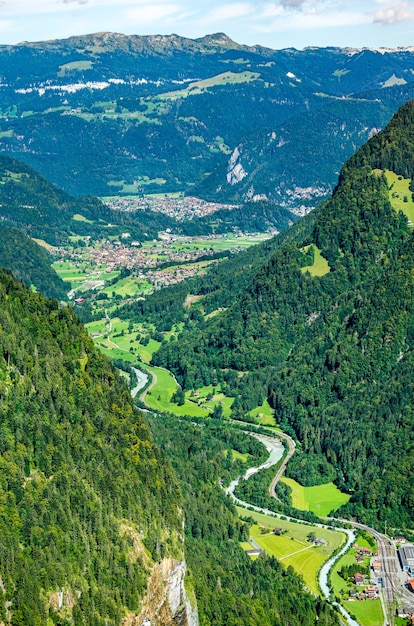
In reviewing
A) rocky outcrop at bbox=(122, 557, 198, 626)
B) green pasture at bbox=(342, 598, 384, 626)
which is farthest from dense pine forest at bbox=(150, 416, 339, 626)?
rocky outcrop at bbox=(122, 557, 198, 626)

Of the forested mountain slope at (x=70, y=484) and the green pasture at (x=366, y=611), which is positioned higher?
the forested mountain slope at (x=70, y=484)

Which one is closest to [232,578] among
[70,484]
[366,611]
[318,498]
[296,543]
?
[366,611]

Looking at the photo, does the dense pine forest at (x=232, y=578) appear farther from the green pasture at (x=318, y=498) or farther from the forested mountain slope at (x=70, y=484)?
the green pasture at (x=318, y=498)

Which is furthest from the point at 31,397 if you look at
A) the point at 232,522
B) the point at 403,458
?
the point at 403,458

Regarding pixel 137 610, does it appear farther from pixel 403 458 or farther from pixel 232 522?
pixel 403 458

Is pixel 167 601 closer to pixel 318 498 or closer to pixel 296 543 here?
pixel 296 543

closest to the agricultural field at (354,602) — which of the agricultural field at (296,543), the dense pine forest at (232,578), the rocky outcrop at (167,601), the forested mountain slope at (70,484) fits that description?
the agricultural field at (296,543)
